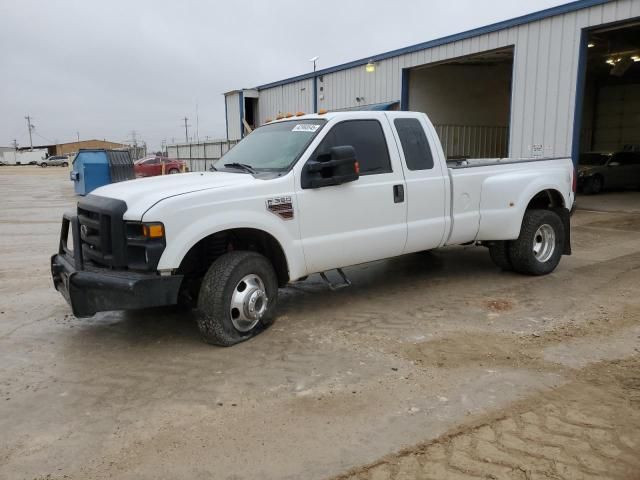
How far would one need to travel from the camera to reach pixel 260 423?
11.2 ft

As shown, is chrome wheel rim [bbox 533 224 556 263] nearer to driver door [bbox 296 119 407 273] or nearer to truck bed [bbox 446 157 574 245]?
truck bed [bbox 446 157 574 245]

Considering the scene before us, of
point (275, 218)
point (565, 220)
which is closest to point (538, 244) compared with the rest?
point (565, 220)

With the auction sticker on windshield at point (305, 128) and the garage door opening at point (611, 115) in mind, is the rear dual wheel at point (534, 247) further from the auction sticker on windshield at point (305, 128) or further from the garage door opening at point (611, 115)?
the garage door opening at point (611, 115)

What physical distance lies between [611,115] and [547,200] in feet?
Answer: 79.4

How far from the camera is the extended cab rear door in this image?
5742 millimetres

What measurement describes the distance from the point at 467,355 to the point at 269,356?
5.22 ft

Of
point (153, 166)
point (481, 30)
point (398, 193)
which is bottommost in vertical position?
point (153, 166)

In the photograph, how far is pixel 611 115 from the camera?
2764cm

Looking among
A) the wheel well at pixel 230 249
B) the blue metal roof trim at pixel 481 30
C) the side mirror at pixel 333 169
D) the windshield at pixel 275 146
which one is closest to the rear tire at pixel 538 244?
the side mirror at pixel 333 169

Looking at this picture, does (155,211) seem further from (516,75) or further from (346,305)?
(516,75)

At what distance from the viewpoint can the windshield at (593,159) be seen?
18.8 m

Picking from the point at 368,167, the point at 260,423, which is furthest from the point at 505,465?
the point at 368,167

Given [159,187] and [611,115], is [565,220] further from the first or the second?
[611,115]

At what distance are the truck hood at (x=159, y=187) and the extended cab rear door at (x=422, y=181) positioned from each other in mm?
1788
